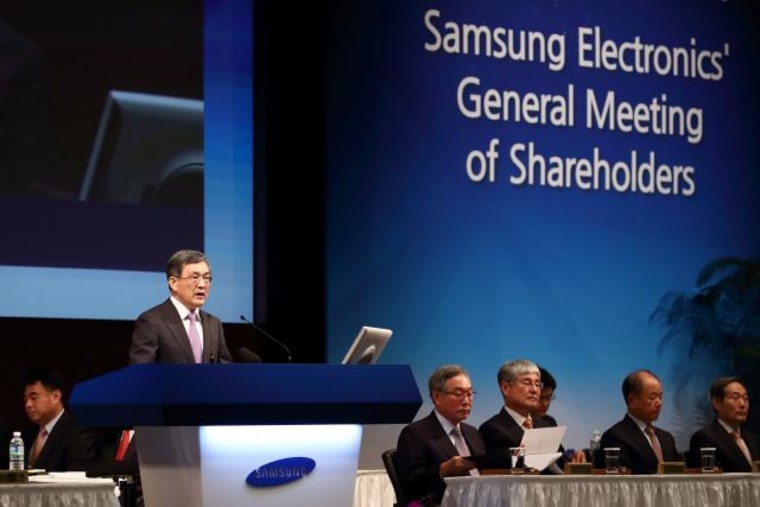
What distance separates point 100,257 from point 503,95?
8.51ft

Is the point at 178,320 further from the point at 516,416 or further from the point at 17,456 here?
the point at 516,416

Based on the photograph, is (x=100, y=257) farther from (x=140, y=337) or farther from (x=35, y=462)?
(x=140, y=337)

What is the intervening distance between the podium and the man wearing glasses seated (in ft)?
4.22

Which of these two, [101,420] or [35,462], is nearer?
[101,420]

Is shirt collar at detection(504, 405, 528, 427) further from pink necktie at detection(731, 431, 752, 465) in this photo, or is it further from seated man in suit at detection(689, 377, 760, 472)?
pink necktie at detection(731, 431, 752, 465)

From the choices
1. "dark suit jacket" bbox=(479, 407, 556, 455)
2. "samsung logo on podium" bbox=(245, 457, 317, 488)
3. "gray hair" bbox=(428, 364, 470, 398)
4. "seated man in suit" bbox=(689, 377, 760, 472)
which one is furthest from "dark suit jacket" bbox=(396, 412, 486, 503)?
"samsung logo on podium" bbox=(245, 457, 317, 488)

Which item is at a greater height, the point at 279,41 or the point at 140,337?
the point at 279,41

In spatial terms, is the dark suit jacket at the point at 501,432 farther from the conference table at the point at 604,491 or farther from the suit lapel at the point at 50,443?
the suit lapel at the point at 50,443

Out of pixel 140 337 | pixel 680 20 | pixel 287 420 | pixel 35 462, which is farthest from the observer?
pixel 680 20

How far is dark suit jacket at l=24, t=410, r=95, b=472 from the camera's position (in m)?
5.84

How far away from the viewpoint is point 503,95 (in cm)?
811

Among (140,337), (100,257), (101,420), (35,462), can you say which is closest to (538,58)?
(100,257)

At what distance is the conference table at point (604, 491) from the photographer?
480 centimetres

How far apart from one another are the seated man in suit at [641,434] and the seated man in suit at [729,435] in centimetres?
15
